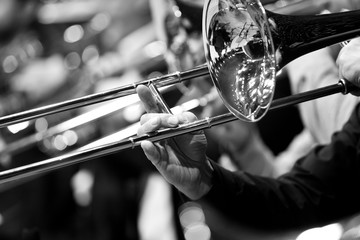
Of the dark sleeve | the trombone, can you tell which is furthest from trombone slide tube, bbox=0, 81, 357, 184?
the dark sleeve

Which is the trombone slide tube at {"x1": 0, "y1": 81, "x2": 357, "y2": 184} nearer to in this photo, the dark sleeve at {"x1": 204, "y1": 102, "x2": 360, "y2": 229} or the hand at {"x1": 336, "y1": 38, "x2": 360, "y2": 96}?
the hand at {"x1": 336, "y1": 38, "x2": 360, "y2": 96}

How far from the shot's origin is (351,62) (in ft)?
6.06

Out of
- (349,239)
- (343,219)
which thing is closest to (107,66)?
(343,219)

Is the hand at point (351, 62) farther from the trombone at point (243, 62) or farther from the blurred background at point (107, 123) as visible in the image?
the blurred background at point (107, 123)

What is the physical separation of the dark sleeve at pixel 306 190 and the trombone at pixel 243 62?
30cm

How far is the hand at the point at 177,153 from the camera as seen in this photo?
1.85 m

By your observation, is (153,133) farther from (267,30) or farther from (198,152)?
(267,30)

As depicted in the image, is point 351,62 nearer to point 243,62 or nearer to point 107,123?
point 243,62

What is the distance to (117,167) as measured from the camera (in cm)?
412

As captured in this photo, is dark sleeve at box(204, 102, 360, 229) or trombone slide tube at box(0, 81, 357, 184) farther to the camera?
dark sleeve at box(204, 102, 360, 229)

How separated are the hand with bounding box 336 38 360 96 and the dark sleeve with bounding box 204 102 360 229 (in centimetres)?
50

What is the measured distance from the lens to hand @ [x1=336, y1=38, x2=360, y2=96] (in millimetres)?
1827

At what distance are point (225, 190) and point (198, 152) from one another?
0.21m

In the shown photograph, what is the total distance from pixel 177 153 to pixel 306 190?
0.58 metres
